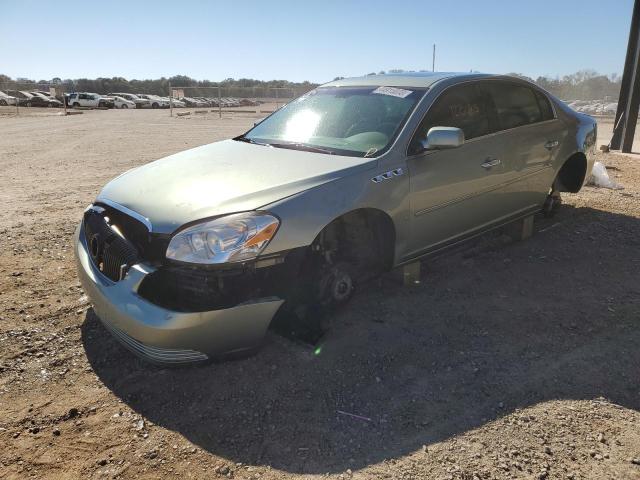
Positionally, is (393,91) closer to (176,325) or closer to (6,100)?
(176,325)

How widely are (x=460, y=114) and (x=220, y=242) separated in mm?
2334

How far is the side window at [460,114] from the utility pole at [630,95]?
8768mm

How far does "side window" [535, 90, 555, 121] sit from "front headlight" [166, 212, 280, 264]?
3.44 m

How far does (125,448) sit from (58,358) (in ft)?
3.35

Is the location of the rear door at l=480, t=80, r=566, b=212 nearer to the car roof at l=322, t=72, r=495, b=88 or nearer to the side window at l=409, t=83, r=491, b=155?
the side window at l=409, t=83, r=491, b=155

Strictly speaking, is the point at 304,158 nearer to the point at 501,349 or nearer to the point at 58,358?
the point at 501,349

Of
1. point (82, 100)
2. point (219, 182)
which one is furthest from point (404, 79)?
point (82, 100)

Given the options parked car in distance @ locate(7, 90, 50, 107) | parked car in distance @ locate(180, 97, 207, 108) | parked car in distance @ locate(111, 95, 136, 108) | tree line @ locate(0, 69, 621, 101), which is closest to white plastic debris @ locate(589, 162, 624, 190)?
tree line @ locate(0, 69, 621, 101)

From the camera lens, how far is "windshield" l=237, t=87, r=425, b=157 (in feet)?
11.5

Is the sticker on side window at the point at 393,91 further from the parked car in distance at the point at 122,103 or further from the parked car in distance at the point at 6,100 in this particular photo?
the parked car in distance at the point at 6,100

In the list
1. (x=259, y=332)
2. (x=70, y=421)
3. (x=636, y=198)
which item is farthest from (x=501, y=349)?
(x=636, y=198)

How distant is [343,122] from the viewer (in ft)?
12.5

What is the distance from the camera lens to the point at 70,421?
2.49m

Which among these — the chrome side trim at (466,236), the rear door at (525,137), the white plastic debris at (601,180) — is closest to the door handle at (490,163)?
the rear door at (525,137)
